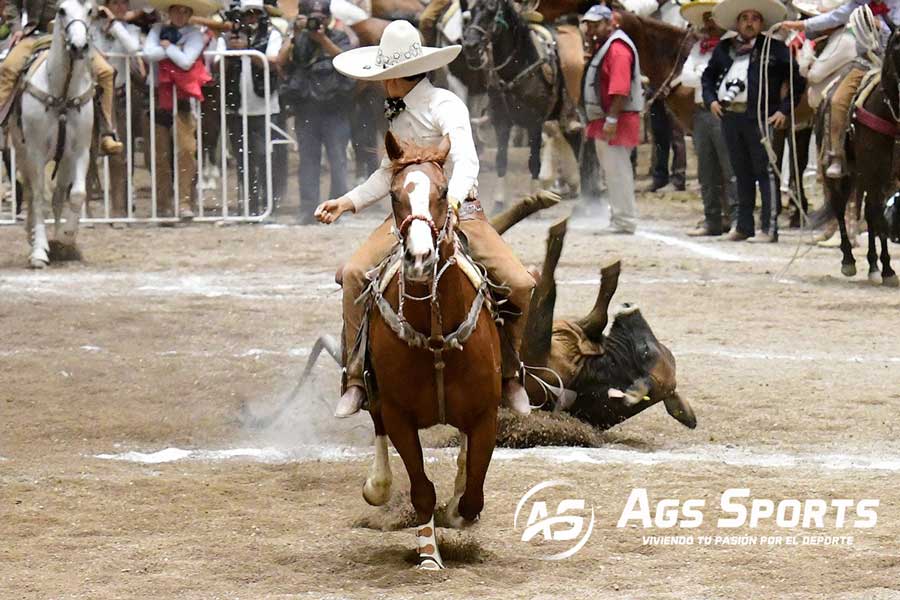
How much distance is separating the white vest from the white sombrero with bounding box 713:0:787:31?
1481 mm

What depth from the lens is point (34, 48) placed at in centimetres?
1614

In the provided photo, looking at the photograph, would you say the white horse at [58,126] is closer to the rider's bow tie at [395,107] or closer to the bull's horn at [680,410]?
the bull's horn at [680,410]

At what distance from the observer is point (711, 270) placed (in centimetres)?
1602

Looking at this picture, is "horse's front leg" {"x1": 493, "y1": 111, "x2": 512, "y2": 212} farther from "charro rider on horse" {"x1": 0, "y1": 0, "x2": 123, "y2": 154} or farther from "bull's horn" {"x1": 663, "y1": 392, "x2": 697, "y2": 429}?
"bull's horn" {"x1": 663, "y1": 392, "x2": 697, "y2": 429}

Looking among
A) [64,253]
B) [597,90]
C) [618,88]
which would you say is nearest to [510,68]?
[597,90]

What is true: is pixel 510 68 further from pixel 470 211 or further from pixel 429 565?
pixel 429 565

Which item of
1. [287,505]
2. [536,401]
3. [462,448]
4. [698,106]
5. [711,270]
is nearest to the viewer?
[462,448]

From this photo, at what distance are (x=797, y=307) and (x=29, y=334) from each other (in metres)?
5.87

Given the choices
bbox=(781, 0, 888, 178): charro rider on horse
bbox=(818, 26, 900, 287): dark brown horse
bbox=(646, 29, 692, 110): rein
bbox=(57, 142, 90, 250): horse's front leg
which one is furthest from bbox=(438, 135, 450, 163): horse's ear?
bbox=(646, 29, 692, 110): rein

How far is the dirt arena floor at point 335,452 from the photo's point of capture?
21.8 ft

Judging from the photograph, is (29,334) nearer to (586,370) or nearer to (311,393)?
(311,393)

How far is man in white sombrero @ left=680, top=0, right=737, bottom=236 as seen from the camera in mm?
18641

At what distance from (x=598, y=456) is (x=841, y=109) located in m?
7.65

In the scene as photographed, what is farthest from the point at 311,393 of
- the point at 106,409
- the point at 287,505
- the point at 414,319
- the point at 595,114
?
the point at 595,114
